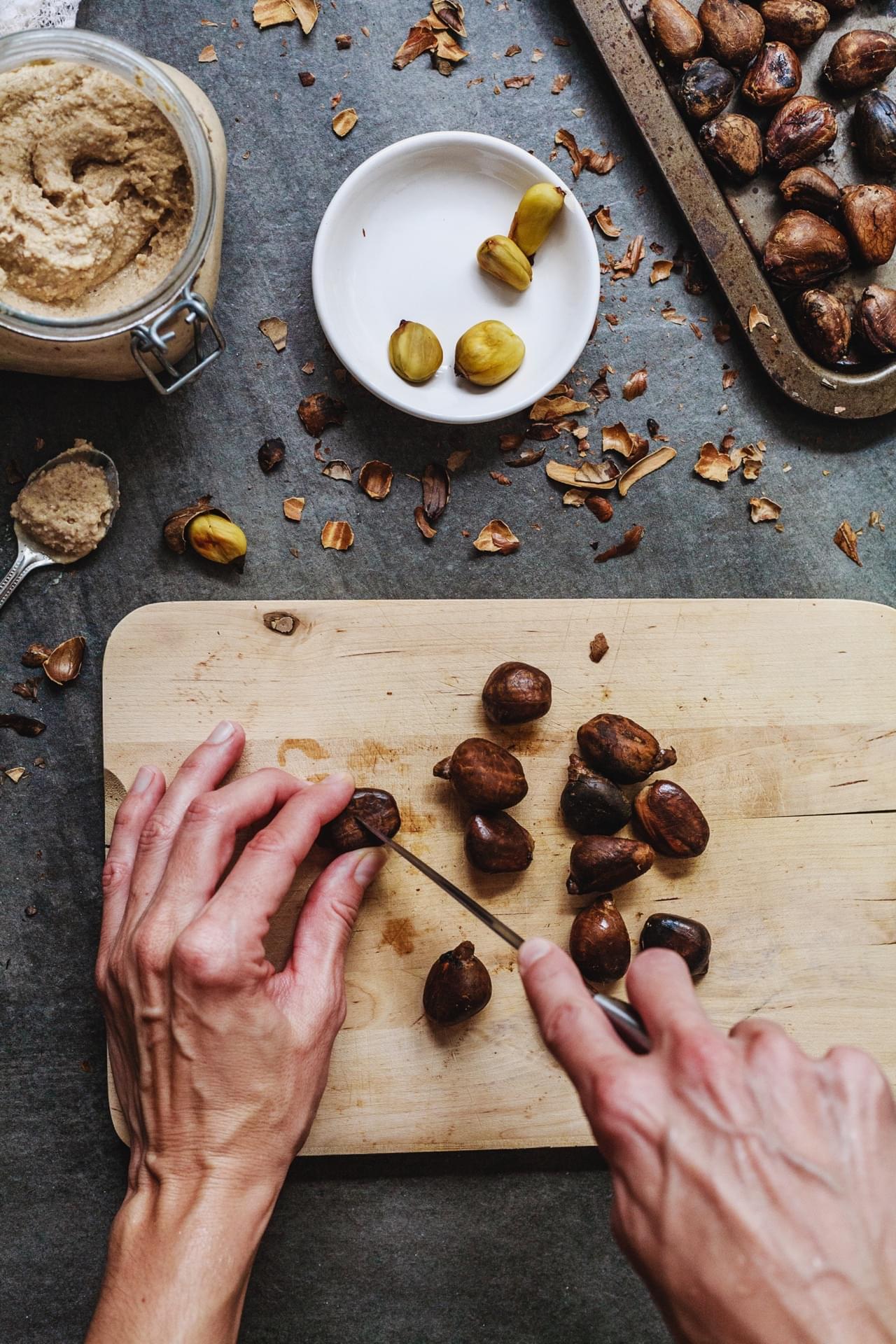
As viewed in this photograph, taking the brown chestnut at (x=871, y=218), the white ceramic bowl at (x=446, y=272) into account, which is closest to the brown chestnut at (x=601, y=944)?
the white ceramic bowl at (x=446, y=272)

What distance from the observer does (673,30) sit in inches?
51.1

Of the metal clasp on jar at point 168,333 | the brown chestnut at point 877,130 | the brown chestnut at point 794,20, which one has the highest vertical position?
the brown chestnut at point 794,20

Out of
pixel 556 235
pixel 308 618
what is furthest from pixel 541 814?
pixel 556 235

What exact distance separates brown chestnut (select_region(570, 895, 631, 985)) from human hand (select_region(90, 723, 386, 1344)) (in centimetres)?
30

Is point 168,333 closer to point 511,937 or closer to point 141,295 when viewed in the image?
point 141,295

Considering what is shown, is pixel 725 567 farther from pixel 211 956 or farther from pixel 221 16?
pixel 221 16

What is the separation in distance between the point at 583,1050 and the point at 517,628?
0.59 metres

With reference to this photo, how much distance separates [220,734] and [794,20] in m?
1.28

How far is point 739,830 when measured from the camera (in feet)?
4.24

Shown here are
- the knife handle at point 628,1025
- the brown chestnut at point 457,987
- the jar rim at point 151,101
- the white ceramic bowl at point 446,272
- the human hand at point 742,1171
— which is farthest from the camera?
A: the white ceramic bowl at point 446,272

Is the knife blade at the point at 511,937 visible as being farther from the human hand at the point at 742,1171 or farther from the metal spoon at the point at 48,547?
the metal spoon at the point at 48,547

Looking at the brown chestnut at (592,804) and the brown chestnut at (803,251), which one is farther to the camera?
the brown chestnut at (803,251)

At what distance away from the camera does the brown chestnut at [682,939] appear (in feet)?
3.97

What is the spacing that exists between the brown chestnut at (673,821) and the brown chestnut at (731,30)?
1.03 metres
